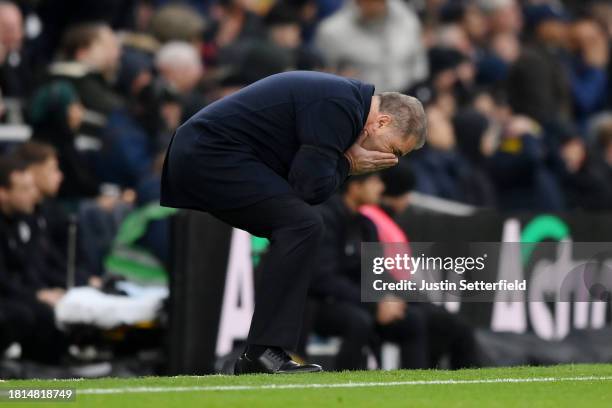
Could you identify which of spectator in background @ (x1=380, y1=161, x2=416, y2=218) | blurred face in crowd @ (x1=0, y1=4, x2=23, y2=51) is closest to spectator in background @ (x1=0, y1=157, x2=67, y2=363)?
blurred face in crowd @ (x1=0, y1=4, x2=23, y2=51)

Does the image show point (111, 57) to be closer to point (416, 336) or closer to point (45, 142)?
point (45, 142)

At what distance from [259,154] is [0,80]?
5509 mm

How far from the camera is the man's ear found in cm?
742

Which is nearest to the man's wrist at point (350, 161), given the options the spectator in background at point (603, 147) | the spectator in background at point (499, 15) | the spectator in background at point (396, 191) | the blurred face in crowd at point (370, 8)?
the spectator in background at point (396, 191)

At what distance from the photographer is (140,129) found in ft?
40.5

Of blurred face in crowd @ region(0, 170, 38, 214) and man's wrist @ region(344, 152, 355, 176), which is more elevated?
man's wrist @ region(344, 152, 355, 176)

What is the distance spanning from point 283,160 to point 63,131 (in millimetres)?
4487

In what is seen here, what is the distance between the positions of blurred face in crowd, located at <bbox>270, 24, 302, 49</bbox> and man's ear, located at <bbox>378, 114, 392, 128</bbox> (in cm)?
713

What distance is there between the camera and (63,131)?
11703 millimetres

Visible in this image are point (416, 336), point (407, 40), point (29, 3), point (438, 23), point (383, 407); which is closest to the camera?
point (383, 407)

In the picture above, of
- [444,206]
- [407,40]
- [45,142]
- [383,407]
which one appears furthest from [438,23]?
[383,407]

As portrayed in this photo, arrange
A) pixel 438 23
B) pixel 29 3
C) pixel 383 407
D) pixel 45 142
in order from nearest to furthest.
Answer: pixel 383 407, pixel 45 142, pixel 29 3, pixel 438 23

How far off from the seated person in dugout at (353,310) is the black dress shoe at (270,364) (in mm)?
3027

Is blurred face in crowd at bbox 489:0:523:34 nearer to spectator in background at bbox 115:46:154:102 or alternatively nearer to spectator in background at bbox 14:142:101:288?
spectator in background at bbox 115:46:154:102
